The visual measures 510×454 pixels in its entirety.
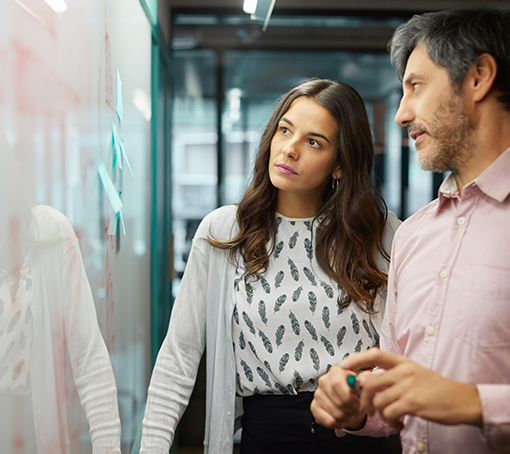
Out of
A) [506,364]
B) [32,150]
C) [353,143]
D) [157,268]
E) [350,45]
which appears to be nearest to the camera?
[32,150]

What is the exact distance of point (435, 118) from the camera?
989mm

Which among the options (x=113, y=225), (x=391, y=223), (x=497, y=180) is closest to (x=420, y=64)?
(x=497, y=180)

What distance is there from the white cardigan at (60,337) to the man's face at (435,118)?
28.1 inches

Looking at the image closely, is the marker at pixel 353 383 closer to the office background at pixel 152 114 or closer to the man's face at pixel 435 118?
the man's face at pixel 435 118

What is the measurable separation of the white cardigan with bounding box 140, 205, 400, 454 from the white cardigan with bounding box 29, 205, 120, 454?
21 centimetres

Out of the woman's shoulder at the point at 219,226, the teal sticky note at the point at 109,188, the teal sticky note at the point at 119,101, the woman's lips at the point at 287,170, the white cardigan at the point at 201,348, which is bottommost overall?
the white cardigan at the point at 201,348

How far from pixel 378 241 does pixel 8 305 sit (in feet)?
3.59

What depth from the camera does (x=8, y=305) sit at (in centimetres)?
68

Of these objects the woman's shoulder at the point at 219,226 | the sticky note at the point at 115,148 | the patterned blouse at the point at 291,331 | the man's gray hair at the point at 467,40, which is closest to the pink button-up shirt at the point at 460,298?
the man's gray hair at the point at 467,40

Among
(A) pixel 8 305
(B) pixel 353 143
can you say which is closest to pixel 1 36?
(A) pixel 8 305

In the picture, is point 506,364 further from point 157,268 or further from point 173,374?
point 157,268

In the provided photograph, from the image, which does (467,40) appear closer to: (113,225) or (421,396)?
(421,396)

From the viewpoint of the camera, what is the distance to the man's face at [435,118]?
3.20ft

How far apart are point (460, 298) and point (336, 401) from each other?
309 millimetres
